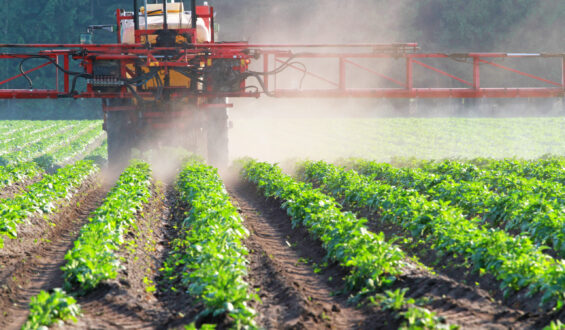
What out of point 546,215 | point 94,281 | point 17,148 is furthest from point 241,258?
point 17,148

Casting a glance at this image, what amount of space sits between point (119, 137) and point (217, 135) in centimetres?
233

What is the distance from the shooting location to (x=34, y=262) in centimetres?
793

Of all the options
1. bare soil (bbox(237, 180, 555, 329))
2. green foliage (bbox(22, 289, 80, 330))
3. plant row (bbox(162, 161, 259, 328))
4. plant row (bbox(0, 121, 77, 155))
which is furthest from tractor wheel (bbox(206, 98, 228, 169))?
green foliage (bbox(22, 289, 80, 330))

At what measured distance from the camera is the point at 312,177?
14398 mm

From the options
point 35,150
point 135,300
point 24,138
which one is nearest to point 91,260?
point 135,300

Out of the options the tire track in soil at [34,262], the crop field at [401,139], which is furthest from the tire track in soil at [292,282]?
the crop field at [401,139]

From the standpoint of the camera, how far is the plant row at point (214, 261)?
5.42 metres

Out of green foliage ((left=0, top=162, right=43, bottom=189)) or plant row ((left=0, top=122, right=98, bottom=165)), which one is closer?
green foliage ((left=0, top=162, right=43, bottom=189))

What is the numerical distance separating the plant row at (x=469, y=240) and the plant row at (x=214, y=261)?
2.18 meters

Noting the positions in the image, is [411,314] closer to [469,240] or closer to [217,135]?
[469,240]

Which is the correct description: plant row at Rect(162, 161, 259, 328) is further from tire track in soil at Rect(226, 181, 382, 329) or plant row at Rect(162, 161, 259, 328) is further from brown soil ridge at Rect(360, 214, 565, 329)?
brown soil ridge at Rect(360, 214, 565, 329)

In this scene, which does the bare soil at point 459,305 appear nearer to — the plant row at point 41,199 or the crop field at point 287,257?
the crop field at point 287,257

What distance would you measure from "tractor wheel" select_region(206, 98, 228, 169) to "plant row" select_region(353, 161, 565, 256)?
4988 mm

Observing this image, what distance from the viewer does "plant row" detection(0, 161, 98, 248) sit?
866 centimetres
